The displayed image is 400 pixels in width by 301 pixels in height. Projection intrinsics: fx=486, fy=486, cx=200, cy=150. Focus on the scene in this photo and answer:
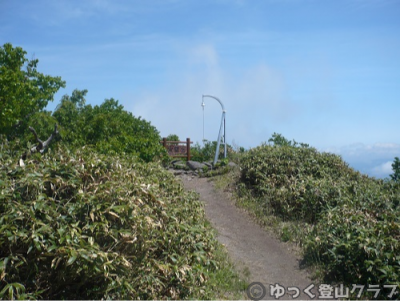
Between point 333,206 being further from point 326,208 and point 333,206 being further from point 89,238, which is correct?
point 89,238

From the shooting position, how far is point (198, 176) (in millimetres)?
14297

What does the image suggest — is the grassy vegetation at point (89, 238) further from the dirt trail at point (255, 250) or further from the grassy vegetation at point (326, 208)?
the grassy vegetation at point (326, 208)

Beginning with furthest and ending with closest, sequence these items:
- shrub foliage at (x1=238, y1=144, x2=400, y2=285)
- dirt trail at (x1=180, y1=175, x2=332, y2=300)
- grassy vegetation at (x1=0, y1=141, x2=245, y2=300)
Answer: dirt trail at (x1=180, y1=175, x2=332, y2=300) → shrub foliage at (x1=238, y1=144, x2=400, y2=285) → grassy vegetation at (x1=0, y1=141, x2=245, y2=300)

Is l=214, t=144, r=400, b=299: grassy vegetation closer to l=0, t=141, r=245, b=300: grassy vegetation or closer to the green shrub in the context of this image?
l=0, t=141, r=245, b=300: grassy vegetation

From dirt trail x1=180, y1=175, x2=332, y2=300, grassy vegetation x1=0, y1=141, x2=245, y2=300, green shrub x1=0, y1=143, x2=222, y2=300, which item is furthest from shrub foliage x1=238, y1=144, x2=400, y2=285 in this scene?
green shrub x1=0, y1=143, x2=222, y2=300

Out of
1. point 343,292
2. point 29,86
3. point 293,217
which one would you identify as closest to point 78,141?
point 29,86

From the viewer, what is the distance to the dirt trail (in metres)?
7.03

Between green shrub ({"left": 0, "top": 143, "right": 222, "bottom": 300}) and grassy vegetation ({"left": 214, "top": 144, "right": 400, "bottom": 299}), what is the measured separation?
2.21 meters

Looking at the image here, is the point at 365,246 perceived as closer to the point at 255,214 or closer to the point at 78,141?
the point at 255,214

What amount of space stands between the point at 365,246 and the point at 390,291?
2.35ft

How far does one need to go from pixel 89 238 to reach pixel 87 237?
0.03m

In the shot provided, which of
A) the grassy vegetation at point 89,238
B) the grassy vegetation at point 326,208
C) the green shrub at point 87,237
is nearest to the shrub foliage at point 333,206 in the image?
the grassy vegetation at point 326,208

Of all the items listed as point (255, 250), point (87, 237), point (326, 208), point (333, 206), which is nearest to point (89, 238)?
point (87, 237)

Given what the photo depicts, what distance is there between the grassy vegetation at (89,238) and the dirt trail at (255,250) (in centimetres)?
128
